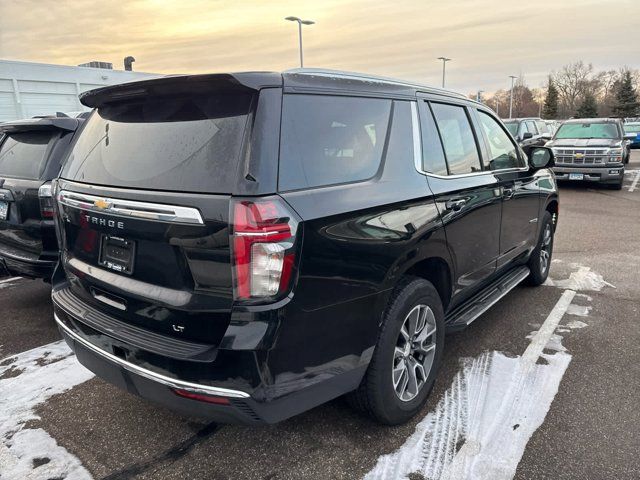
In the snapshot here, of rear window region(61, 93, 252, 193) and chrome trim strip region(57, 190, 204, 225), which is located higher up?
rear window region(61, 93, 252, 193)

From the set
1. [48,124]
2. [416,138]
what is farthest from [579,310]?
[48,124]

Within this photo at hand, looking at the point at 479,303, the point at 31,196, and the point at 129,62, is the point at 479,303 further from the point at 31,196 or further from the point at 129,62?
the point at 129,62

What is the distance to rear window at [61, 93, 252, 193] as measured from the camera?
2.09 metres

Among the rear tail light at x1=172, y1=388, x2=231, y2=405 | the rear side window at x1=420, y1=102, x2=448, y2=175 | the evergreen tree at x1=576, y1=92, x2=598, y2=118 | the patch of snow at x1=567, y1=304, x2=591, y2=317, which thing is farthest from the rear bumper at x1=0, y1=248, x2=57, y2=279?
the evergreen tree at x1=576, y1=92, x2=598, y2=118

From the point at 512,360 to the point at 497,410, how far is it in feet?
2.39

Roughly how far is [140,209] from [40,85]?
21.9m

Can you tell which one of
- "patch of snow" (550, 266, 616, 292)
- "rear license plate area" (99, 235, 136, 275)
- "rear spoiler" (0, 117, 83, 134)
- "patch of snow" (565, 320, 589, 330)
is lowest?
"patch of snow" (550, 266, 616, 292)

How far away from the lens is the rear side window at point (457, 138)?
3.26 meters

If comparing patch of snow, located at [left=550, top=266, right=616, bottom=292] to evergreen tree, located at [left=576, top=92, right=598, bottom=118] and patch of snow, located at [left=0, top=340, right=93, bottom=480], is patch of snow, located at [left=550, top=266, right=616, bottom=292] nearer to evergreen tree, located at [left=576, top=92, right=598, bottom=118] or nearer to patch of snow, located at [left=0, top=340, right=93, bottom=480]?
patch of snow, located at [left=0, top=340, right=93, bottom=480]

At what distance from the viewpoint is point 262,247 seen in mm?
1981

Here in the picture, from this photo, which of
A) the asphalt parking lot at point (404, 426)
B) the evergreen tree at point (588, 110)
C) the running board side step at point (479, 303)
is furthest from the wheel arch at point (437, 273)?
the evergreen tree at point (588, 110)

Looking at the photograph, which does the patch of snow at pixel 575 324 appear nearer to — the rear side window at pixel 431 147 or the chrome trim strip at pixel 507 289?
the chrome trim strip at pixel 507 289

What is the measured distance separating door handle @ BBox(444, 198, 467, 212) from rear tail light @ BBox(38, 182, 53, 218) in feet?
10.5

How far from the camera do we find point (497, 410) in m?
2.96
